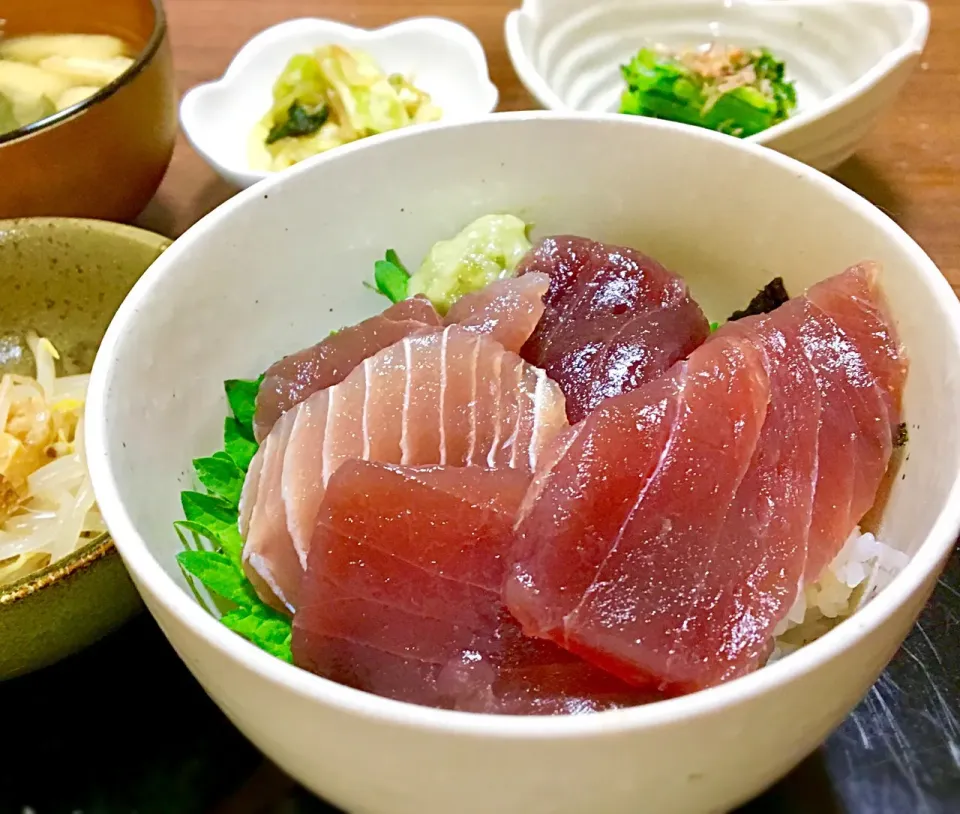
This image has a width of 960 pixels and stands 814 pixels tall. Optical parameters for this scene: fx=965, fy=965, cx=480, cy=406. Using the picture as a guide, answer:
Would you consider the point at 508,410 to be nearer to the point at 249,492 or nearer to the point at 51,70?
the point at 249,492

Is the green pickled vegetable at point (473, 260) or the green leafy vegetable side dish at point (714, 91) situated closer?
the green pickled vegetable at point (473, 260)

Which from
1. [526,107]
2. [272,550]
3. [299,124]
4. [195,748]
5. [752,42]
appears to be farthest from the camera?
[752,42]

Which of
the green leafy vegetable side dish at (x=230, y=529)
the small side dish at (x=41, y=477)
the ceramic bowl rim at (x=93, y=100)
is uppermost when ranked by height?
the ceramic bowl rim at (x=93, y=100)

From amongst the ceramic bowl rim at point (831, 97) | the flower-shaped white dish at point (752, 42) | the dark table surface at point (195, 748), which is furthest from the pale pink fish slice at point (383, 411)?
the flower-shaped white dish at point (752, 42)

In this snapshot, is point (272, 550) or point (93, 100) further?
point (93, 100)

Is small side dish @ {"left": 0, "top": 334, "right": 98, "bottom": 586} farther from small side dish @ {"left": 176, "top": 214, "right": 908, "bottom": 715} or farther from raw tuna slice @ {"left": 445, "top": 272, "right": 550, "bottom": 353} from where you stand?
raw tuna slice @ {"left": 445, "top": 272, "right": 550, "bottom": 353}

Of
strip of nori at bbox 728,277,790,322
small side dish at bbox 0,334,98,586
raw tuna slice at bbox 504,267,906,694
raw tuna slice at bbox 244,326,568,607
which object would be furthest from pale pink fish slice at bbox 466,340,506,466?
small side dish at bbox 0,334,98,586

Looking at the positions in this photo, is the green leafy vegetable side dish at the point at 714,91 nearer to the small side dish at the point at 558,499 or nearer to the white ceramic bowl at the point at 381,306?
the white ceramic bowl at the point at 381,306

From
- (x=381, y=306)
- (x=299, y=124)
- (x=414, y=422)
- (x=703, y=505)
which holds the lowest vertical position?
(x=299, y=124)

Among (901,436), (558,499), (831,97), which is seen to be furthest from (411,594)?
(831,97)
